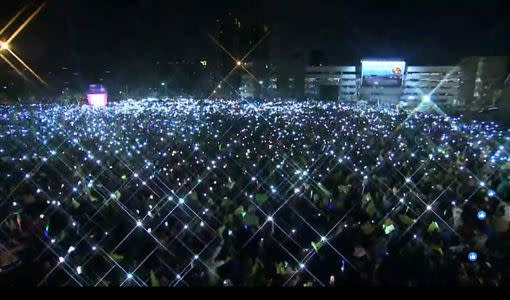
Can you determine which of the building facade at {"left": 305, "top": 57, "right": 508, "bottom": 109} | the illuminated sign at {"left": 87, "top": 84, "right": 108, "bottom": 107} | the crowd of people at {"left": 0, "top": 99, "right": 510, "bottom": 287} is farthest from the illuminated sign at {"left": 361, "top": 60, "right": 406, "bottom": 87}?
the crowd of people at {"left": 0, "top": 99, "right": 510, "bottom": 287}

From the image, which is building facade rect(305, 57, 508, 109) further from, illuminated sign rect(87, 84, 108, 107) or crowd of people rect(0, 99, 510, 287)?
crowd of people rect(0, 99, 510, 287)

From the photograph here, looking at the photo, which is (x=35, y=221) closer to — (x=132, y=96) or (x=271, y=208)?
(x=271, y=208)

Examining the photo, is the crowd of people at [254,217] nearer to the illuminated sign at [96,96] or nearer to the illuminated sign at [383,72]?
the illuminated sign at [96,96]

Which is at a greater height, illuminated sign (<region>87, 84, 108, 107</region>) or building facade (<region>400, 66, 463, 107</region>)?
illuminated sign (<region>87, 84, 108, 107</region>)

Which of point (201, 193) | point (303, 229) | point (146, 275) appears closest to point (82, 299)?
point (146, 275)

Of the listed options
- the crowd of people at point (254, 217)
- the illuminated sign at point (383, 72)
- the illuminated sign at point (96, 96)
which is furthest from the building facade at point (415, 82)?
the crowd of people at point (254, 217)

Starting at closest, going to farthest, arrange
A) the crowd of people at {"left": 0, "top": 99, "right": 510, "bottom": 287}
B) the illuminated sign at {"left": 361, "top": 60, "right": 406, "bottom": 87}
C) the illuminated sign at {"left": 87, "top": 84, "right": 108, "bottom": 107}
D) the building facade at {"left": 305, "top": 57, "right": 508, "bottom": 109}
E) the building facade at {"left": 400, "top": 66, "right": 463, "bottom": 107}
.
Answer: the crowd of people at {"left": 0, "top": 99, "right": 510, "bottom": 287} < the illuminated sign at {"left": 87, "top": 84, "right": 108, "bottom": 107} < the building facade at {"left": 305, "top": 57, "right": 508, "bottom": 109} < the illuminated sign at {"left": 361, "top": 60, "right": 406, "bottom": 87} < the building facade at {"left": 400, "top": 66, "right": 463, "bottom": 107}
